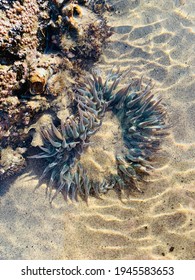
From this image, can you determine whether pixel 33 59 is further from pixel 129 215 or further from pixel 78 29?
pixel 129 215

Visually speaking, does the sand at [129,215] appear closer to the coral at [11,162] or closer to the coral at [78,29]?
the coral at [11,162]

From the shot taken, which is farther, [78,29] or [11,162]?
[78,29]

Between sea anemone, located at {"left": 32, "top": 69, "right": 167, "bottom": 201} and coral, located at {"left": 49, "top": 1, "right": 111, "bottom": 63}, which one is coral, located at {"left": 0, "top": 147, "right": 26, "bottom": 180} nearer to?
sea anemone, located at {"left": 32, "top": 69, "right": 167, "bottom": 201}

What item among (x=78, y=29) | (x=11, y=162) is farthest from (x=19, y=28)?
(x=11, y=162)

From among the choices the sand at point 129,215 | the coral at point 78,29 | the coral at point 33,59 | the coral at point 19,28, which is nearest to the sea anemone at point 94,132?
the sand at point 129,215

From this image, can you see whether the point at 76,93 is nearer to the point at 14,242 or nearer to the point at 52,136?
the point at 52,136

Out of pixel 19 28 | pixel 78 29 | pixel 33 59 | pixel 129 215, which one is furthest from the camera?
pixel 78 29

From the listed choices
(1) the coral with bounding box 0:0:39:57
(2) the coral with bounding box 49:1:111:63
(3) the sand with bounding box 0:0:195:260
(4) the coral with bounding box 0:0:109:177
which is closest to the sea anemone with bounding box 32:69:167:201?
(3) the sand with bounding box 0:0:195:260

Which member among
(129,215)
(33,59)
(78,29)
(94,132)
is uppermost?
(78,29)

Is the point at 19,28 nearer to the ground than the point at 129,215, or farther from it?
farther from it

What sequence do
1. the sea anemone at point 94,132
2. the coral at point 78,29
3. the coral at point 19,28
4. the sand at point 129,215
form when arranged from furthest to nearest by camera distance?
the coral at point 78,29 < the sea anemone at point 94,132 < the sand at point 129,215 < the coral at point 19,28
